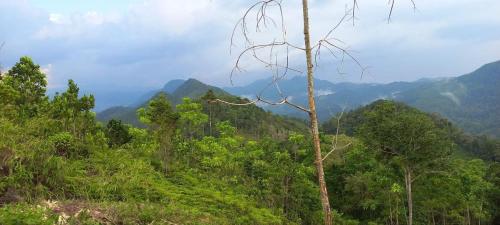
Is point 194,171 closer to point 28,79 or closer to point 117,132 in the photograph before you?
point 117,132

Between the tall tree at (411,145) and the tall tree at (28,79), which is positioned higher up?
the tall tree at (28,79)

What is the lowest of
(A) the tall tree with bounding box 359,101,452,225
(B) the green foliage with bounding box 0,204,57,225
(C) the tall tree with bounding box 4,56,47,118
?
(A) the tall tree with bounding box 359,101,452,225

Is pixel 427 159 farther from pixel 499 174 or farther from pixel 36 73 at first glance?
pixel 36 73

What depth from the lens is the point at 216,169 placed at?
3222 centimetres

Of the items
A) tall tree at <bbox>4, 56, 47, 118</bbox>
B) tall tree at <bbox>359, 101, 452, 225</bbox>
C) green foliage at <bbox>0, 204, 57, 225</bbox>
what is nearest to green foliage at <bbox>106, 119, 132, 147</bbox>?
tall tree at <bbox>4, 56, 47, 118</bbox>

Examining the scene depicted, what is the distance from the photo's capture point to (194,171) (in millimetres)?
22094

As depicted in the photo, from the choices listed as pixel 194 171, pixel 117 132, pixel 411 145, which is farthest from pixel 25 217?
pixel 411 145

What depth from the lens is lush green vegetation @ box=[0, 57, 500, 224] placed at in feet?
33.9

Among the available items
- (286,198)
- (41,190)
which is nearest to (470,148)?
(286,198)

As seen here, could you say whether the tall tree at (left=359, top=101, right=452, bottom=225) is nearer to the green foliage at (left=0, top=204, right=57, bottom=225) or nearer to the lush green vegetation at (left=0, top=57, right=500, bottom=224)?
the lush green vegetation at (left=0, top=57, right=500, bottom=224)

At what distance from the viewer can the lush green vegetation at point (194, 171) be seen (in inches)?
406

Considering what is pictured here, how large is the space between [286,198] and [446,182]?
48.4 feet

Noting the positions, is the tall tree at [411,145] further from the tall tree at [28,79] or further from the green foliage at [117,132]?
the tall tree at [28,79]

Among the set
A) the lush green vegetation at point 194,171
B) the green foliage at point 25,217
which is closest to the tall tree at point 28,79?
the lush green vegetation at point 194,171
